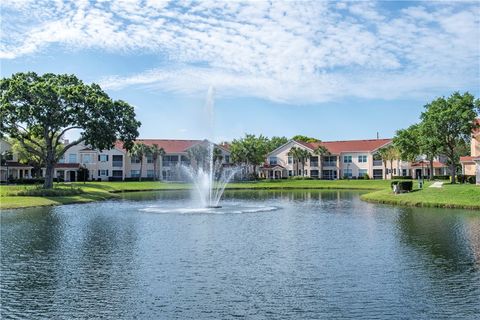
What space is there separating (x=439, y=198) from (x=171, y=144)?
7386cm

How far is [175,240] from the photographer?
2581 cm

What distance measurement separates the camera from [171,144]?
111 meters

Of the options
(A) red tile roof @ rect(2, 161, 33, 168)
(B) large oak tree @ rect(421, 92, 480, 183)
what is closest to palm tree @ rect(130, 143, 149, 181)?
(A) red tile roof @ rect(2, 161, 33, 168)

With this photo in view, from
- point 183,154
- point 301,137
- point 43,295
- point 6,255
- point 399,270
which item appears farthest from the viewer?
point 301,137

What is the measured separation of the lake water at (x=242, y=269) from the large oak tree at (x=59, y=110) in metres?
23.4

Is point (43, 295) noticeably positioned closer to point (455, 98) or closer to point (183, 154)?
point (455, 98)

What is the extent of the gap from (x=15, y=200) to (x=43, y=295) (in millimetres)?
36690

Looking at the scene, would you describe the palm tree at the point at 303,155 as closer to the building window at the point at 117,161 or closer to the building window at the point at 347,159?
the building window at the point at 347,159

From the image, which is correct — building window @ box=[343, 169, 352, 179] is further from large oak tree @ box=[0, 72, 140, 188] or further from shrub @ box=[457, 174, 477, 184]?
large oak tree @ box=[0, 72, 140, 188]

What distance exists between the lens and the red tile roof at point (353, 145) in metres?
104

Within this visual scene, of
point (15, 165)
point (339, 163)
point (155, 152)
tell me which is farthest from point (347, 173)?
point (15, 165)

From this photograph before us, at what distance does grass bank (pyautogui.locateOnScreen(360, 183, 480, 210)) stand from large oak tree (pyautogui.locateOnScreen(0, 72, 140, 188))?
3012 cm

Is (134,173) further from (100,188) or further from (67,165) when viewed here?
(100,188)

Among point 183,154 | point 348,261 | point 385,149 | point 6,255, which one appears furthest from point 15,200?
point 385,149
